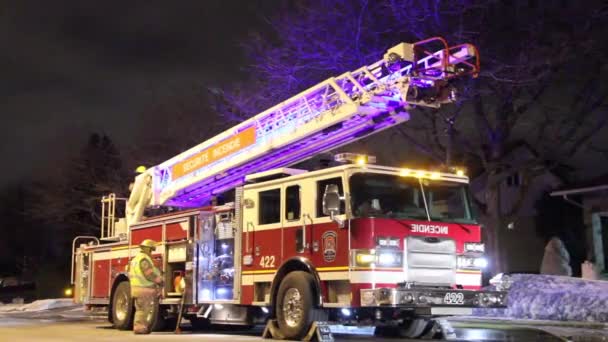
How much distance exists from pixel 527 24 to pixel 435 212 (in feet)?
30.9

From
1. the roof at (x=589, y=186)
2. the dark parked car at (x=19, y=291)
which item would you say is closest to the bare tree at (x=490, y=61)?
the roof at (x=589, y=186)

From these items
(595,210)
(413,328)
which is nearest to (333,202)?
(413,328)

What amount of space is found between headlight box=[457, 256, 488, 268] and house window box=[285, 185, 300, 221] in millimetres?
2428

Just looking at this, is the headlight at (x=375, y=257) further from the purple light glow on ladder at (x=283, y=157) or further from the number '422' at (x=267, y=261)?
the purple light glow on ladder at (x=283, y=157)

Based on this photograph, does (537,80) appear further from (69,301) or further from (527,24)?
(69,301)

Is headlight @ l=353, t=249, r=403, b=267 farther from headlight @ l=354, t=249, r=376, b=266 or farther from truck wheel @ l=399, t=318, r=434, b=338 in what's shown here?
truck wheel @ l=399, t=318, r=434, b=338

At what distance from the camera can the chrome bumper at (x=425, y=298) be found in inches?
365

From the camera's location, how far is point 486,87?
64.2ft

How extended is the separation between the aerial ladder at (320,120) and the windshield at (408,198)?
0.89 metres

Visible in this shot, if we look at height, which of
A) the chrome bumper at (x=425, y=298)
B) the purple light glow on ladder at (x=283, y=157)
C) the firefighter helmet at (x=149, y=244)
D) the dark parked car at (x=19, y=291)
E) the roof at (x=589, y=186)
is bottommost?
the dark parked car at (x=19, y=291)

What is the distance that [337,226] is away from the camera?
987 cm

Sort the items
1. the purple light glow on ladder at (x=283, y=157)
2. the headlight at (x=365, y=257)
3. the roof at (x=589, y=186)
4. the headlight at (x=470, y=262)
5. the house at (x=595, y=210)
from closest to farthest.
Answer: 1. the headlight at (x=365, y=257)
2. the headlight at (x=470, y=262)
3. the purple light glow on ladder at (x=283, y=157)
4. the roof at (x=589, y=186)
5. the house at (x=595, y=210)

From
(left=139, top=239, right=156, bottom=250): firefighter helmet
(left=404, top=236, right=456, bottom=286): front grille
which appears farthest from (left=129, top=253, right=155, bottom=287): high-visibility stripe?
(left=404, top=236, right=456, bottom=286): front grille

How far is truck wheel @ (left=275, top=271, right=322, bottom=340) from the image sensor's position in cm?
996
